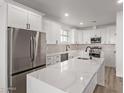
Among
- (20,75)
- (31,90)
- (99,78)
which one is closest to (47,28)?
(20,75)

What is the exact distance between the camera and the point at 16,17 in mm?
2375

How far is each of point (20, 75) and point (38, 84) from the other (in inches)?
45.9

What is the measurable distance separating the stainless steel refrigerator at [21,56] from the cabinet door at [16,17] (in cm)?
27

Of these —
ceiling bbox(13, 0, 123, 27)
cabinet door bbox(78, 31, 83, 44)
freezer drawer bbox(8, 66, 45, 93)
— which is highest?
ceiling bbox(13, 0, 123, 27)

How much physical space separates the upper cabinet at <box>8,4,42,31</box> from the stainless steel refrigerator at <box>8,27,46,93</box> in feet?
0.94

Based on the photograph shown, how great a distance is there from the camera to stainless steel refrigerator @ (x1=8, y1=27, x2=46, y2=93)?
2053 mm

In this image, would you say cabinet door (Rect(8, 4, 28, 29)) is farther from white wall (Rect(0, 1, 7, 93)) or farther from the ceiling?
the ceiling

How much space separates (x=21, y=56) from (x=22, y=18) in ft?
3.35

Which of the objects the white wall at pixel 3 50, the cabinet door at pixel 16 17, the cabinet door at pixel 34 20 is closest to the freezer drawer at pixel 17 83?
the white wall at pixel 3 50

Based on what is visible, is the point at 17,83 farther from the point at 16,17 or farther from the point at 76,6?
the point at 76,6

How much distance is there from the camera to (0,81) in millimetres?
2105

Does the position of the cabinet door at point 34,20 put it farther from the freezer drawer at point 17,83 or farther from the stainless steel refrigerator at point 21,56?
the freezer drawer at point 17,83

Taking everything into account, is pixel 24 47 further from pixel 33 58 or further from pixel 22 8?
pixel 22 8

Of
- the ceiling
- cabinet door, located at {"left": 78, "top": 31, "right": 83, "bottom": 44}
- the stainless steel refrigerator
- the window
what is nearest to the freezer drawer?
the stainless steel refrigerator
